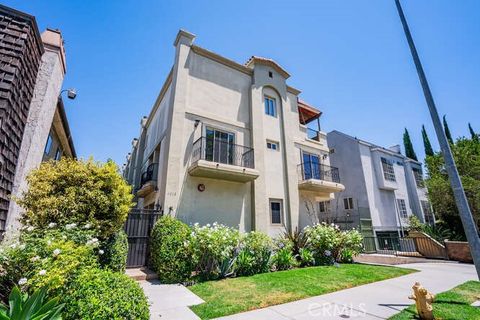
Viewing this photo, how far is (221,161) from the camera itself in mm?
11844

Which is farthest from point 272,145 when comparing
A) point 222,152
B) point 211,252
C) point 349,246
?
point 211,252

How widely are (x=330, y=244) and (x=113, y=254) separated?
31.2 ft

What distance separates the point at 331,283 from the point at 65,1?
12.0 meters

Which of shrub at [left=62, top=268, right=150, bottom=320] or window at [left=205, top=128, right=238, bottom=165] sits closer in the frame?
shrub at [left=62, top=268, right=150, bottom=320]

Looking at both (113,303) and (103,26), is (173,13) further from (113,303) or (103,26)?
(113,303)

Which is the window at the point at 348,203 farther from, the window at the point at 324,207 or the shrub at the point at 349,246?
the shrub at the point at 349,246

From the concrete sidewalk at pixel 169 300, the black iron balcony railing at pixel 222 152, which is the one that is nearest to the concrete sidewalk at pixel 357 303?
the concrete sidewalk at pixel 169 300

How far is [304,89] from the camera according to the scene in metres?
17.3

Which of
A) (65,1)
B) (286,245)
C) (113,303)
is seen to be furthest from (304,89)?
(113,303)

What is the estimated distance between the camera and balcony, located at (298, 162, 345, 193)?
14483mm

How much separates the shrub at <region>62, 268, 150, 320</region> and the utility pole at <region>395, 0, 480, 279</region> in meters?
6.95

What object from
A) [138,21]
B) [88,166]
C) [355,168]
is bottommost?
[88,166]

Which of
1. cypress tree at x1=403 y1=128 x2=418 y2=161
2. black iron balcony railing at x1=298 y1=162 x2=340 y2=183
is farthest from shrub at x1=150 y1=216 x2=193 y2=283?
cypress tree at x1=403 y1=128 x2=418 y2=161

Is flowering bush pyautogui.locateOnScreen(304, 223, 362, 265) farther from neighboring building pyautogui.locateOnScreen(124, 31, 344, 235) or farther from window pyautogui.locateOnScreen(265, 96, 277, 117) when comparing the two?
window pyautogui.locateOnScreen(265, 96, 277, 117)
